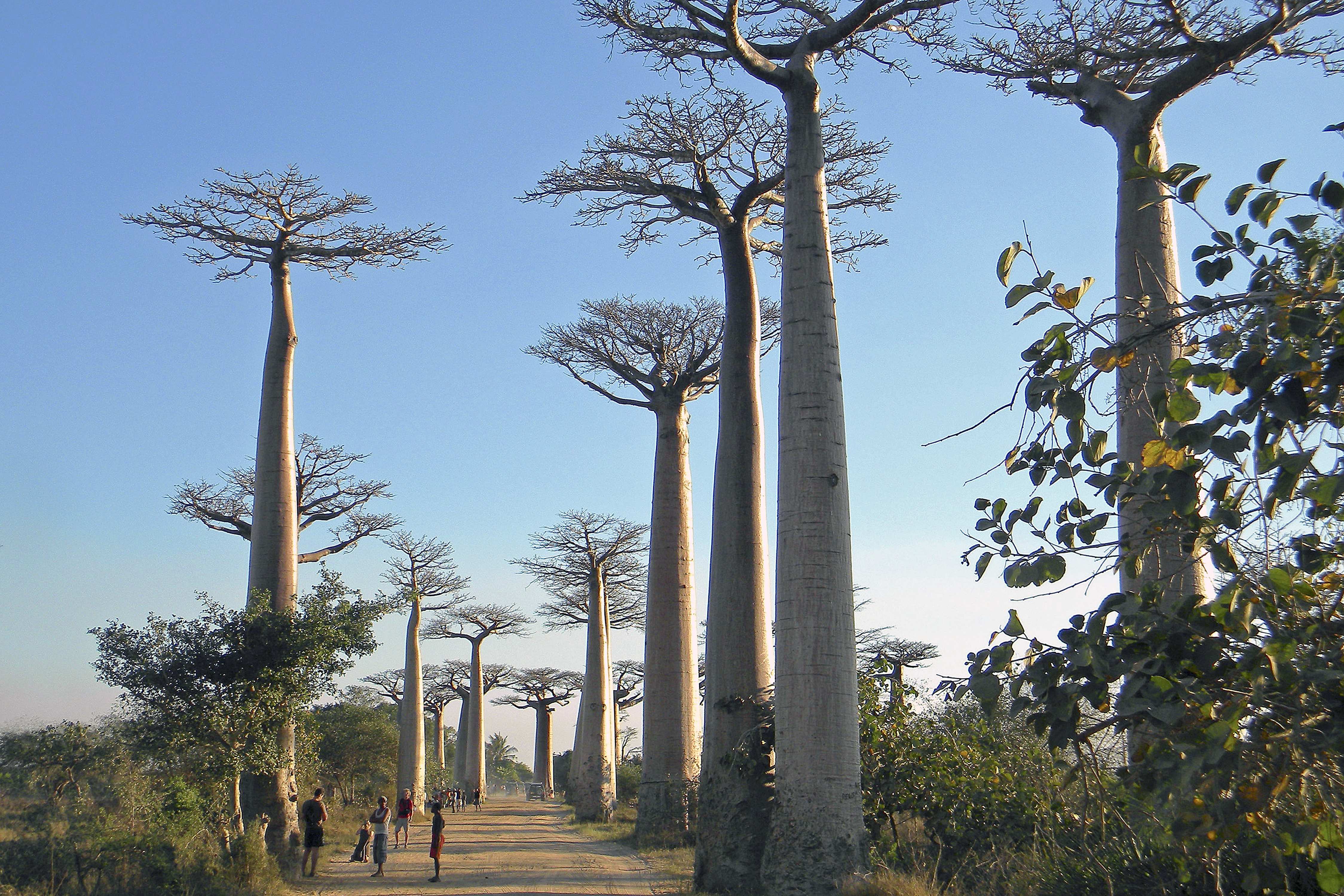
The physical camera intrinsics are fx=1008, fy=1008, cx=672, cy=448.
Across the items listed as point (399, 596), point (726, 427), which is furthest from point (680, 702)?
point (726, 427)

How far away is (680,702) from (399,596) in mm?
5027

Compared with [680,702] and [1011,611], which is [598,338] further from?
[1011,611]

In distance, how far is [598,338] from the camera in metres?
16.4

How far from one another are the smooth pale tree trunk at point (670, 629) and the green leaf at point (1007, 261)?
13.7 m

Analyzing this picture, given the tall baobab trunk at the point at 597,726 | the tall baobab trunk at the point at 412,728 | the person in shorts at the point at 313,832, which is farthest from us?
the tall baobab trunk at the point at 412,728

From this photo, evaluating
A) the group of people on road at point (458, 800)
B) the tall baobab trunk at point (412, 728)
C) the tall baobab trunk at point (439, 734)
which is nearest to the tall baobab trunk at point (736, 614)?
the tall baobab trunk at point (412, 728)

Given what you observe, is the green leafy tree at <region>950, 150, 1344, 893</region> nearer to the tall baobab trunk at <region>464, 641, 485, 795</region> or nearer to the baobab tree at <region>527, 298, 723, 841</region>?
the baobab tree at <region>527, 298, 723, 841</region>

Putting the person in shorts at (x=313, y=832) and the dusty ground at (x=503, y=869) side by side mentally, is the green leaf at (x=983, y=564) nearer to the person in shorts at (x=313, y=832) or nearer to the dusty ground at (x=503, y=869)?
the dusty ground at (x=503, y=869)

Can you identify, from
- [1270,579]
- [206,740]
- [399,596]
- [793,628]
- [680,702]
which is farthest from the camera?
[680,702]

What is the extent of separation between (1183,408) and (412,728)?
29.8 metres

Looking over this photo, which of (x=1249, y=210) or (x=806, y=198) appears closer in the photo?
(x=1249, y=210)

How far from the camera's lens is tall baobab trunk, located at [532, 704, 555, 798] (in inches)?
→ 1996

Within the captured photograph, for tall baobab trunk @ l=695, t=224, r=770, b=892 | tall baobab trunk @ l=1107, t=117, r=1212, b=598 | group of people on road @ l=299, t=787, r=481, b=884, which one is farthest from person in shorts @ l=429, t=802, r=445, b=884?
tall baobab trunk @ l=1107, t=117, r=1212, b=598

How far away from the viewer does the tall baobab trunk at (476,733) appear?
38656 mm
